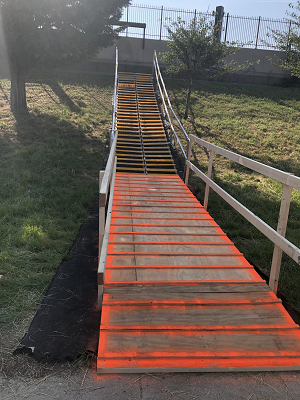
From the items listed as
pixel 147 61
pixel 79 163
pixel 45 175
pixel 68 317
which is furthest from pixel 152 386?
pixel 147 61

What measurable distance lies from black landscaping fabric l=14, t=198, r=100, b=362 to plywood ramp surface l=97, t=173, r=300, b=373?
1.24 feet

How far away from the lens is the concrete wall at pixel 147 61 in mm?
19562

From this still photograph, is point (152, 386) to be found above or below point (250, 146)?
below

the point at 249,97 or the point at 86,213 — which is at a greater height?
the point at 249,97

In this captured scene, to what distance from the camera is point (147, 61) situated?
65.3ft

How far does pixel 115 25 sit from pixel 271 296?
566 inches

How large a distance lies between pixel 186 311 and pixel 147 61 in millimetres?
19863

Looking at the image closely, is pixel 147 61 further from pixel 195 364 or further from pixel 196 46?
pixel 195 364

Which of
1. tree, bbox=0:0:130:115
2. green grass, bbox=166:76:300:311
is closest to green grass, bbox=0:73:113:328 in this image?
tree, bbox=0:0:130:115

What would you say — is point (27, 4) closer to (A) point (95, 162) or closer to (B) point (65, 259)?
(A) point (95, 162)

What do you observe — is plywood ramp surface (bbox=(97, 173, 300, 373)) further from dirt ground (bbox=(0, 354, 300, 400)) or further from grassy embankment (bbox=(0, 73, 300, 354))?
grassy embankment (bbox=(0, 73, 300, 354))

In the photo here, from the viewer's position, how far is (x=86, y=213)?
20.5ft

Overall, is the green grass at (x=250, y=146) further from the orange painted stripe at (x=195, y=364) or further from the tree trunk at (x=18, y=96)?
the tree trunk at (x=18, y=96)

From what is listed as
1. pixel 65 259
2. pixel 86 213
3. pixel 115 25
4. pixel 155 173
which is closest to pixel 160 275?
pixel 65 259
